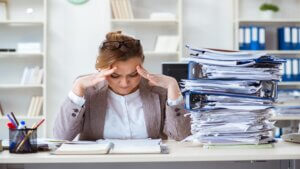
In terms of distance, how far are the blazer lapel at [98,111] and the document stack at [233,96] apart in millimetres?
470

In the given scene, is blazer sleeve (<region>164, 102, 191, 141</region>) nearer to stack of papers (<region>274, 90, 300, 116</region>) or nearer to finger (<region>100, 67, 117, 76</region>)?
finger (<region>100, 67, 117, 76</region>)

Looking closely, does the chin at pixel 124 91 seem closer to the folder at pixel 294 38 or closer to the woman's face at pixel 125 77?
the woman's face at pixel 125 77

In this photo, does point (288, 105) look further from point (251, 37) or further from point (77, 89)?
point (77, 89)

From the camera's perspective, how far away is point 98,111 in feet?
7.00

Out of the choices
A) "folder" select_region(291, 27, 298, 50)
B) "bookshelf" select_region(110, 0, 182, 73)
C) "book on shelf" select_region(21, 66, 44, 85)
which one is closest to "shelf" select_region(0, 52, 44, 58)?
"book on shelf" select_region(21, 66, 44, 85)

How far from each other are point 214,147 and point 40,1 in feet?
12.9

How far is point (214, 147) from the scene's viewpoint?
5.63 ft

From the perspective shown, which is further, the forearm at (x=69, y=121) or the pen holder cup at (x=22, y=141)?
the forearm at (x=69, y=121)

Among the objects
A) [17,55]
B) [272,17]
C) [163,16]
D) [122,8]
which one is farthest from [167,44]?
[17,55]

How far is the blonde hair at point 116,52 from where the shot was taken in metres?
2.07

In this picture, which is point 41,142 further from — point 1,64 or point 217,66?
point 1,64

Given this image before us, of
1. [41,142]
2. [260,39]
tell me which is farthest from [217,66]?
[260,39]

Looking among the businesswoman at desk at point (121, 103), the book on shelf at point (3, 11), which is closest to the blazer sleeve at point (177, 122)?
the businesswoman at desk at point (121, 103)

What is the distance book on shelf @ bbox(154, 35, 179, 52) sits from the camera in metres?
5.12
